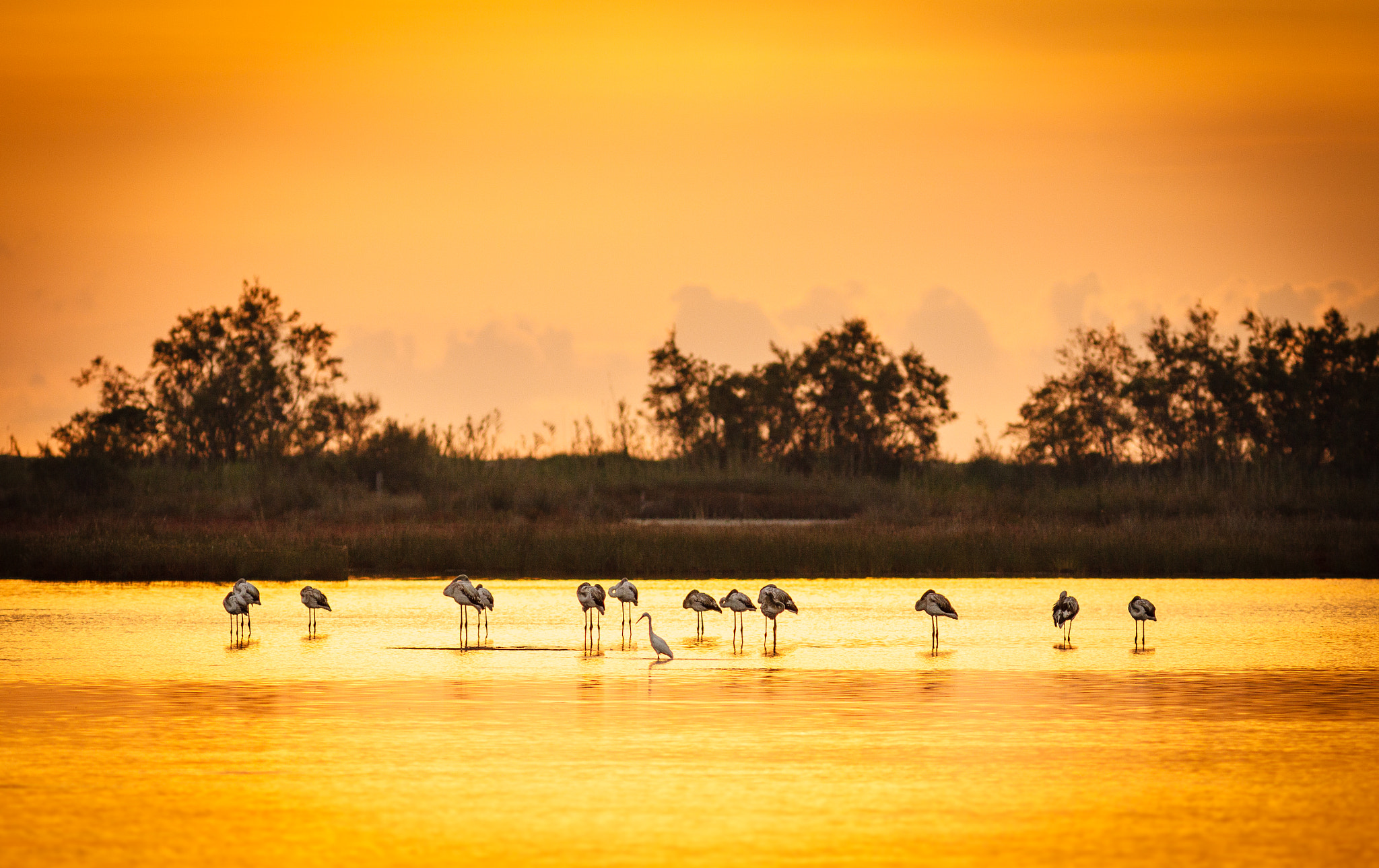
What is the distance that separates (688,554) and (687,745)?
18.8 m

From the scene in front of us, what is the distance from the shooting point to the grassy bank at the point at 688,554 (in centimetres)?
2889

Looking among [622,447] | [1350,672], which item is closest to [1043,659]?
[1350,672]

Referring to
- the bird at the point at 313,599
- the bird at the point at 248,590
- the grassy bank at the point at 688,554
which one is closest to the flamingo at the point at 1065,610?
the bird at the point at 313,599

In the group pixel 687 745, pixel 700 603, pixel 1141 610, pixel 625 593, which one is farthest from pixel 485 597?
pixel 1141 610

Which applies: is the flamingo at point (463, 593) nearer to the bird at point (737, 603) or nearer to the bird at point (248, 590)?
the bird at point (248, 590)

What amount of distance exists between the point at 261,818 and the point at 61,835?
119 cm

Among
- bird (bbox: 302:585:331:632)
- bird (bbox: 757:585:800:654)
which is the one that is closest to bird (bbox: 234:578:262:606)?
bird (bbox: 302:585:331:632)

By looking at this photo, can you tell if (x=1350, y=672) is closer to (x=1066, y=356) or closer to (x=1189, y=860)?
(x=1189, y=860)

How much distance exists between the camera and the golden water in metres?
9.32

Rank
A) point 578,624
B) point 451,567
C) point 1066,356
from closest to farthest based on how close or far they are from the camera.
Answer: point 578,624
point 451,567
point 1066,356

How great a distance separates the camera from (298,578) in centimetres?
2898

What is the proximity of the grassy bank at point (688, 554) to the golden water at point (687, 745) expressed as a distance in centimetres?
784

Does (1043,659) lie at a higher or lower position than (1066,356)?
lower

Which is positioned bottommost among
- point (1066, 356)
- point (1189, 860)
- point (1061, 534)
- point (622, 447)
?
point (1189, 860)
